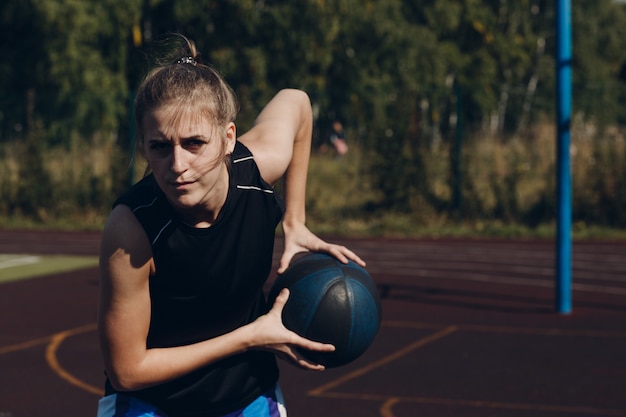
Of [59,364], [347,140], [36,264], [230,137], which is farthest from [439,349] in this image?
[347,140]

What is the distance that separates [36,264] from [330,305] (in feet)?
39.7

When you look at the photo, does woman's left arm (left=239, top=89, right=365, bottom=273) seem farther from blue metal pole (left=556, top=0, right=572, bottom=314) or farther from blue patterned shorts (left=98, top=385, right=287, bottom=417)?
blue metal pole (left=556, top=0, right=572, bottom=314)

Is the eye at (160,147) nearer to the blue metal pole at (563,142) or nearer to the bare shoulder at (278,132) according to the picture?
the bare shoulder at (278,132)

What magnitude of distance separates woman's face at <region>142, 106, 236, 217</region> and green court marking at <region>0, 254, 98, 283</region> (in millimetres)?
10757

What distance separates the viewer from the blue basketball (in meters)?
3.53

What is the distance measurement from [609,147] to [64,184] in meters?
10.6

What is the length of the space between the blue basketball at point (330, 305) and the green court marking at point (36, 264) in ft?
33.6

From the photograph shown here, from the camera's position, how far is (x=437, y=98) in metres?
20.4

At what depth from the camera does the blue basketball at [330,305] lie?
3.53m

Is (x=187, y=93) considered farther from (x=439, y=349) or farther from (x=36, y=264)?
(x=36, y=264)

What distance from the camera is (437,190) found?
19.9 meters

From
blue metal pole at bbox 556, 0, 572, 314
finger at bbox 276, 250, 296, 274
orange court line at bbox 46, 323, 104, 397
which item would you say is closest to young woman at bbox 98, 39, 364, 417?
finger at bbox 276, 250, 296, 274

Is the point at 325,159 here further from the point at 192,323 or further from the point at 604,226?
the point at 192,323

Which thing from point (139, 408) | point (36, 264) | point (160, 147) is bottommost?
point (36, 264)
